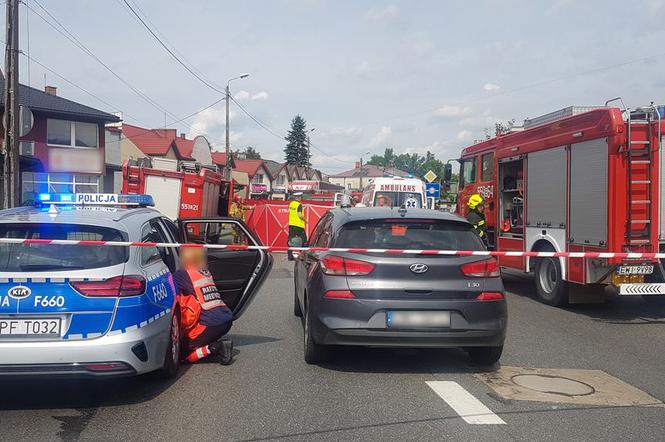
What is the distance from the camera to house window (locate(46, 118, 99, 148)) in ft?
108

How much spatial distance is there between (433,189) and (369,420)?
71.0 ft

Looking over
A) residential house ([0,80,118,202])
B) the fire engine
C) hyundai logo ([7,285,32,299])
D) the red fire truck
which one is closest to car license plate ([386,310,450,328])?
hyundai logo ([7,285,32,299])

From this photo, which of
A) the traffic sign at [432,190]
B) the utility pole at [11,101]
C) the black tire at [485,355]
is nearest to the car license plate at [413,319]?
the black tire at [485,355]

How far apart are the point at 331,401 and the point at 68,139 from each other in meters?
32.2

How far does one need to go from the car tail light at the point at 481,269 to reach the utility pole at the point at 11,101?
1106cm

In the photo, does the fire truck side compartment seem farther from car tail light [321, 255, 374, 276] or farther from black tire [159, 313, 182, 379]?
black tire [159, 313, 182, 379]

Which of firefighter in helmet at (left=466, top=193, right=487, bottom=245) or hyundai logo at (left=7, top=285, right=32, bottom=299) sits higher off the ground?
firefighter in helmet at (left=466, top=193, right=487, bottom=245)

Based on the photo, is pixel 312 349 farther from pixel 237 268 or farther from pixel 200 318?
pixel 237 268

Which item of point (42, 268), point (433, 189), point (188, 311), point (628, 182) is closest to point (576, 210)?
point (628, 182)

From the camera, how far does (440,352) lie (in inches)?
280

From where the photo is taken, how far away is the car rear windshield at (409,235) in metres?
6.13

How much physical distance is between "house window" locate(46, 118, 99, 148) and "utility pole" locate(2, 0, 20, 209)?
803 inches

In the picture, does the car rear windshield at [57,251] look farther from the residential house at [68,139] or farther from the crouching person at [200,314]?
the residential house at [68,139]

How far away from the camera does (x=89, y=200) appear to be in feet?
21.1
